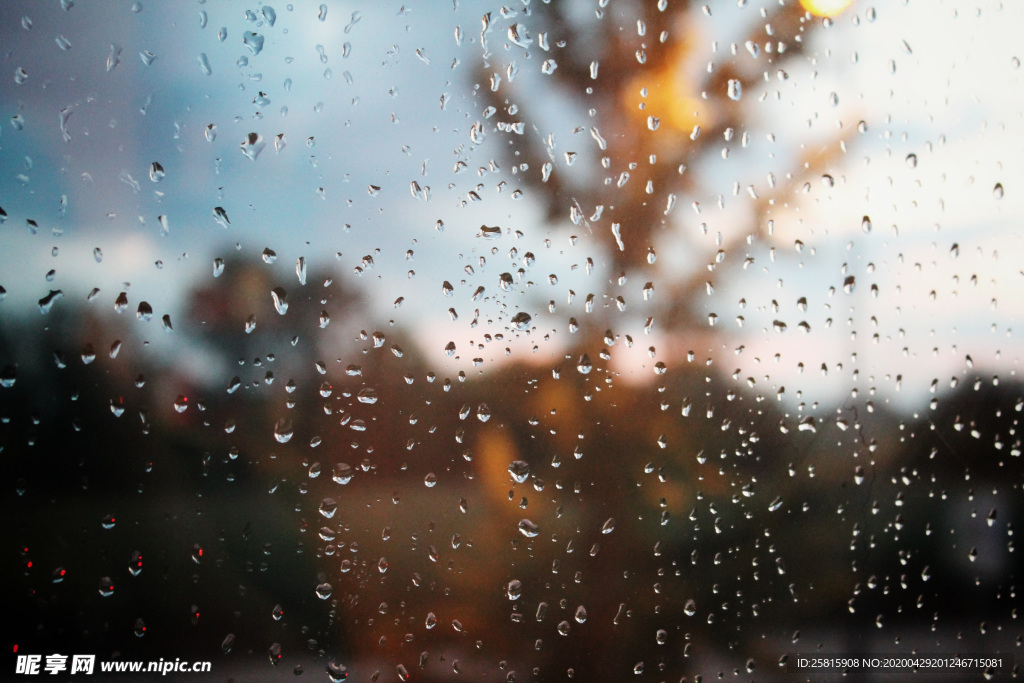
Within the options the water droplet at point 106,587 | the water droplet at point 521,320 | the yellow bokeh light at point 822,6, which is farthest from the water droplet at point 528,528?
the yellow bokeh light at point 822,6

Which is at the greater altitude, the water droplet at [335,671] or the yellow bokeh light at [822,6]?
the yellow bokeh light at [822,6]

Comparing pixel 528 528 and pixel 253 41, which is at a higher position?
pixel 253 41

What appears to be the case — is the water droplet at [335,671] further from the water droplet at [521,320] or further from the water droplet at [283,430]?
the water droplet at [521,320]

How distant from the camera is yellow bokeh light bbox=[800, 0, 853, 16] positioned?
0.95 m

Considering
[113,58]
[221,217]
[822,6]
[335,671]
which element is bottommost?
[335,671]

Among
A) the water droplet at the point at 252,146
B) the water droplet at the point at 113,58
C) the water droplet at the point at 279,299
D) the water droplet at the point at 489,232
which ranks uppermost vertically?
the water droplet at the point at 113,58

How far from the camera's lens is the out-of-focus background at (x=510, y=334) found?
778 mm

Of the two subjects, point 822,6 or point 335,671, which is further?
point 822,6

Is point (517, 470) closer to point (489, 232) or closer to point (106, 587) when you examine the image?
point (489, 232)

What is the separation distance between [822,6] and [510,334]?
0.82 m

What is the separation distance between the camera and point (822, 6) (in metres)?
0.95

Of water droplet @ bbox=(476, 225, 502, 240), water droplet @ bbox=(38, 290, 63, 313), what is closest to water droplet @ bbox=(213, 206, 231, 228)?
water droplet @ bbox=(38, 290, 63, 313)

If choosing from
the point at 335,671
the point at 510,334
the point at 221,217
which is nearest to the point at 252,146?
the point at 221,217

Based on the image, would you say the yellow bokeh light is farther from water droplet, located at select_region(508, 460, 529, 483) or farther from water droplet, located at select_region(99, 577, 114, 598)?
water droplet, located at select_region(99, 577, 114, 598)
